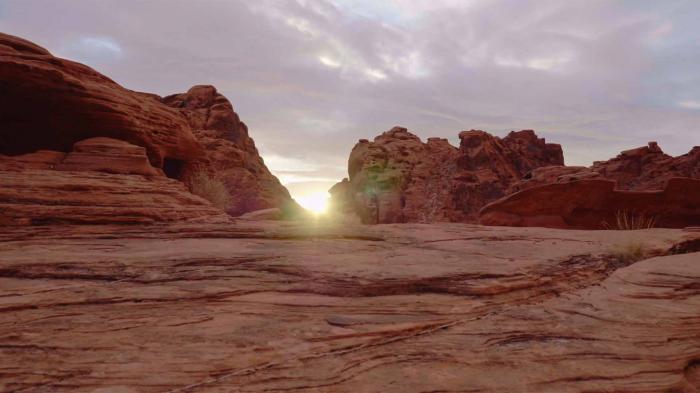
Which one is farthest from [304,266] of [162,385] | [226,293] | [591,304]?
[591,304]

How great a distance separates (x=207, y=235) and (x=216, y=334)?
4.14 m

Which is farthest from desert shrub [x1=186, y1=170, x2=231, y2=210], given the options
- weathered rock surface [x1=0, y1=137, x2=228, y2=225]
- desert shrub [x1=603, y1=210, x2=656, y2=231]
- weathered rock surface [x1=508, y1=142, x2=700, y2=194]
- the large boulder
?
weathered rock surface [x1=508, y1=142, x2=700, y2=194]

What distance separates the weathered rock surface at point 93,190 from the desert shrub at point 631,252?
29.3ft

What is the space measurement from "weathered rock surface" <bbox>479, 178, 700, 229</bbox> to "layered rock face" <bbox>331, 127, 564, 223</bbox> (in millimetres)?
20563

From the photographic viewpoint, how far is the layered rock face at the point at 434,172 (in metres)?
38.8

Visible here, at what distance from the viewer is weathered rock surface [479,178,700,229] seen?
16016 mm

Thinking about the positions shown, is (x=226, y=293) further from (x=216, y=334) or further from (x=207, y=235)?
(x=207, y=235)

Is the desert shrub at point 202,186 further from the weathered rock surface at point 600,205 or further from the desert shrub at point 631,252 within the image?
the desert shrub at point 631,252

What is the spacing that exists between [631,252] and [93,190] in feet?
36.3

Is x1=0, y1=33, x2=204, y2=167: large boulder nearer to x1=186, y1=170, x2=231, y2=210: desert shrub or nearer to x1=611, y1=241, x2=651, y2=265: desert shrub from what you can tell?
x1=186, y1=170, x2=231, y2=210: desert shrub

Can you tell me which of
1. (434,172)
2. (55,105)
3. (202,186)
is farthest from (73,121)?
(434,172)

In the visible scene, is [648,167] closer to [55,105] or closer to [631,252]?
[631,252]

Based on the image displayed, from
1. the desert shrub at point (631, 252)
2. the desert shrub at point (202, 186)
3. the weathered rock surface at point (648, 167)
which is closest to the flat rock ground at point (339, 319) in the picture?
the desert shrub at point (631, 252)

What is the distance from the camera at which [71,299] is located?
415 centimetres
